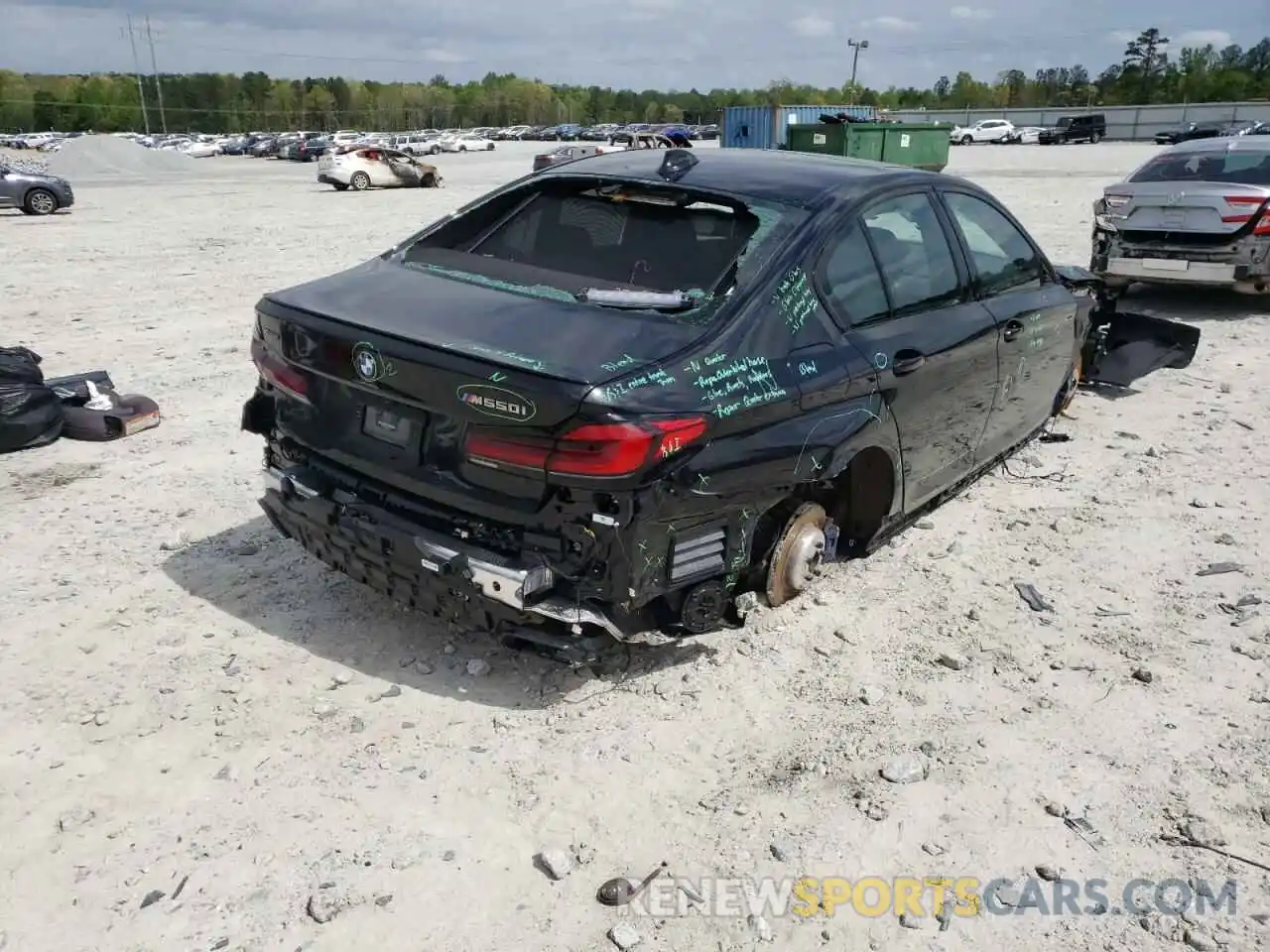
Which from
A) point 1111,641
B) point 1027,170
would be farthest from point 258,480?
point 1027,170

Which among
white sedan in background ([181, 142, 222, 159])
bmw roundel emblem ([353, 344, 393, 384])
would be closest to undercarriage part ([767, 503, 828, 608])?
bmw roundel emblem ([353, 344, 393, 384])

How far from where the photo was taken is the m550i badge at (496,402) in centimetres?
289

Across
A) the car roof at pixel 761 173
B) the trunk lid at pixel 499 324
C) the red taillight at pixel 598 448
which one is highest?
the car roof at pixel 761 173

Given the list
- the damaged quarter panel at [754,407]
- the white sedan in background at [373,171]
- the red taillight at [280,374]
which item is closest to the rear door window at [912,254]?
the damaged quarter panel at [754,407]

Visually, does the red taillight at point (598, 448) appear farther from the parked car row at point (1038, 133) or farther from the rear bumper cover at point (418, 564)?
the parked car row at point (1038, 133)

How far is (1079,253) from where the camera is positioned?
13.5 meters

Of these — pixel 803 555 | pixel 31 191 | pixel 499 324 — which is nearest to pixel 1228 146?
pixel 803 555

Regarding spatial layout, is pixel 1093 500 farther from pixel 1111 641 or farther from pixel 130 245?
pixel 130 245

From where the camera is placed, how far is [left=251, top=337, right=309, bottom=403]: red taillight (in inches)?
140

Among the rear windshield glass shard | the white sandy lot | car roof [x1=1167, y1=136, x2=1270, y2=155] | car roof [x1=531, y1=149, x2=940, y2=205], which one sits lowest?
the white sandy lot

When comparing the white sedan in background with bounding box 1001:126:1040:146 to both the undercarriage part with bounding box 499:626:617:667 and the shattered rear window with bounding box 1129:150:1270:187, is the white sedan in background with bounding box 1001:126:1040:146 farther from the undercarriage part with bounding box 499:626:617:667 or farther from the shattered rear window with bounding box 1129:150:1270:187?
the undercarriage part with bounding box 499:626:617:667

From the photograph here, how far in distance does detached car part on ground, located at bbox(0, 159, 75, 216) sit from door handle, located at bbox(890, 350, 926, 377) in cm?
2216

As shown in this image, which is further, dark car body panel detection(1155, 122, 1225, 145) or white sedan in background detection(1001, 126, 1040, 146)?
white sedan in background detection(1001, 126, 1040, 146)

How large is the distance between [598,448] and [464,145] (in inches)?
2828
